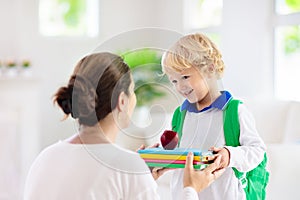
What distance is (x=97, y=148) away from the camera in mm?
1144

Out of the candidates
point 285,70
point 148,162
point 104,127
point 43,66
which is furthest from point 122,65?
point 43,66

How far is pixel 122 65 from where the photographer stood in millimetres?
1120

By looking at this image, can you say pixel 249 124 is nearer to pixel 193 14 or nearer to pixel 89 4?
pixel 193 14

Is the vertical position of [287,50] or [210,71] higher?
[210,71]

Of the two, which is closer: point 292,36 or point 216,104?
point 216,104

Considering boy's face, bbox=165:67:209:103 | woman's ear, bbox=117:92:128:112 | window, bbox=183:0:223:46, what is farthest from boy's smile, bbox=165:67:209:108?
window, bbox=183:0:223:46

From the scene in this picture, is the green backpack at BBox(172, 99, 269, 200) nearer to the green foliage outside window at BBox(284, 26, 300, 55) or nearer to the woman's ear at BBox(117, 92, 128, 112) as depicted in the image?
the woman's ear at BBox(117, 92, 128, 112)

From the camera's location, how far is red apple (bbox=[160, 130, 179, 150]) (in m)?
1.29

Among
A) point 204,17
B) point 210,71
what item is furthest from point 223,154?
point 204,17

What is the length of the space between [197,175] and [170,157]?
79 mm

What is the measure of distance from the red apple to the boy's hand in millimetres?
92

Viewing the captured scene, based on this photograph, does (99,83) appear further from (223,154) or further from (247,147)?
(247,147)

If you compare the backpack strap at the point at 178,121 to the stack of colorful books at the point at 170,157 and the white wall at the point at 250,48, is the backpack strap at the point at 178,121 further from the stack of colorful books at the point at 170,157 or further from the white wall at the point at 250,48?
the white wall at the point at 250,48

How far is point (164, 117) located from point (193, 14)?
358 centimetres
